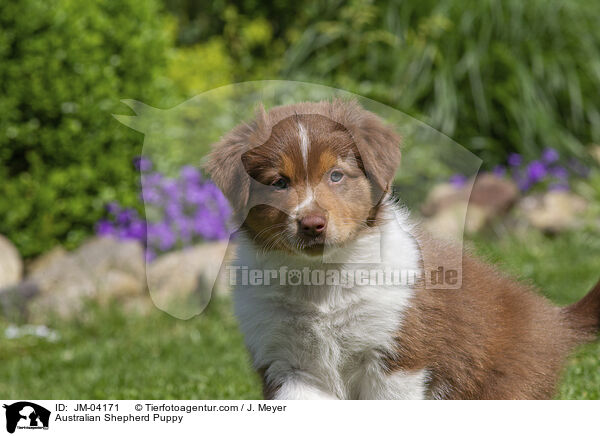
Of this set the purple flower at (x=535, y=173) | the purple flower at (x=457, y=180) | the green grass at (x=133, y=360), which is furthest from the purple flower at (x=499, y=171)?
the green grass at (x=133, y=360)

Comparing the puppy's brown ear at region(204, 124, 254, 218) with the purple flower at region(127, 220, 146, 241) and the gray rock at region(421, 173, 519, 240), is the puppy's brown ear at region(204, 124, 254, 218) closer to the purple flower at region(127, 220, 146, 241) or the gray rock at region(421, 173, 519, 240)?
the gray rock at region(421, 173, 519, 240)

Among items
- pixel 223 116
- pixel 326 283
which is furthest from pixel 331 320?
pixel 223 116

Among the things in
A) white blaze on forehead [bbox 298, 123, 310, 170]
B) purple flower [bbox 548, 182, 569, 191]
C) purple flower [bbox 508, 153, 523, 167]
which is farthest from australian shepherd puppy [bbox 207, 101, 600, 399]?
purple flower [bbox 508, 153, 523, 167]

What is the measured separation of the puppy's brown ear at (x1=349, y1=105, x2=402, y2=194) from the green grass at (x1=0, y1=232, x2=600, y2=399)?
3.85 ft

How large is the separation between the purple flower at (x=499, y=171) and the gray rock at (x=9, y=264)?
5.03 meters

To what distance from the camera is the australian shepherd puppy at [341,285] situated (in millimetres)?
3322

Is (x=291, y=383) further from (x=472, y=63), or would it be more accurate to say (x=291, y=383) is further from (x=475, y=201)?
(x=472, y=63)

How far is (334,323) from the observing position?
11.4ft

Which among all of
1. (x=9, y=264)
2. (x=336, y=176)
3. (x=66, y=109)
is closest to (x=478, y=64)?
(x=66, y=109)

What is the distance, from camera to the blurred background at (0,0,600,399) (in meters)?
6.61
